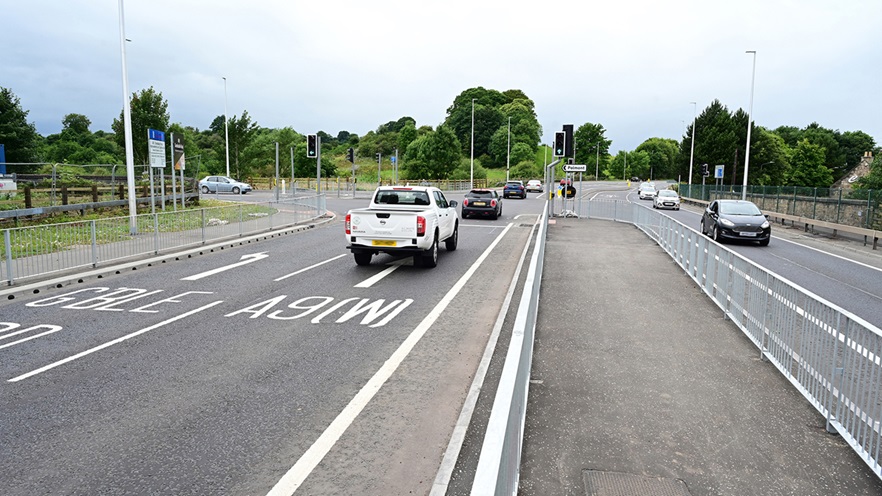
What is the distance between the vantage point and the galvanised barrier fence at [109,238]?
11781 millimetres

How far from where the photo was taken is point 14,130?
50156 millimetres

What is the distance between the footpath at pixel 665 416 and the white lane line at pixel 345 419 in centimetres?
155

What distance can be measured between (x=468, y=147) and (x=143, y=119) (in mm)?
92709

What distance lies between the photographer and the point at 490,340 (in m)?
7.83

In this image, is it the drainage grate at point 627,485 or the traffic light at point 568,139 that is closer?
the drainage grate at point 627,485

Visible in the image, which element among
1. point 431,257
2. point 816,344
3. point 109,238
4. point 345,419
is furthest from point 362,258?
point 816,344

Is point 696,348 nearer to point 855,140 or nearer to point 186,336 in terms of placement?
point 186,336

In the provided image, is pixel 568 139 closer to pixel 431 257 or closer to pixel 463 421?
pixel 431 257

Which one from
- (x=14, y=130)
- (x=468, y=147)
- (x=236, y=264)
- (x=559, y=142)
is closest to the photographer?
(x=236, y=264)

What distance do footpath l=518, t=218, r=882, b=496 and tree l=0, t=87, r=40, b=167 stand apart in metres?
55.7

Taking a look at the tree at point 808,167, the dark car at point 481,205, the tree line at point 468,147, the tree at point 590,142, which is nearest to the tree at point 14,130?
the tree line at point 468,147

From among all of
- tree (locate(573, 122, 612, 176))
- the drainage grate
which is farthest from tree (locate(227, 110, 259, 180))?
tree (locate(573, 122, 612, 176))

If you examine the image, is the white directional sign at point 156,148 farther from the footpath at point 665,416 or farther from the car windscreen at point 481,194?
the footpath at point 665,416

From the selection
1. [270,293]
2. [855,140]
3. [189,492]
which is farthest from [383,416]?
[855,140]
